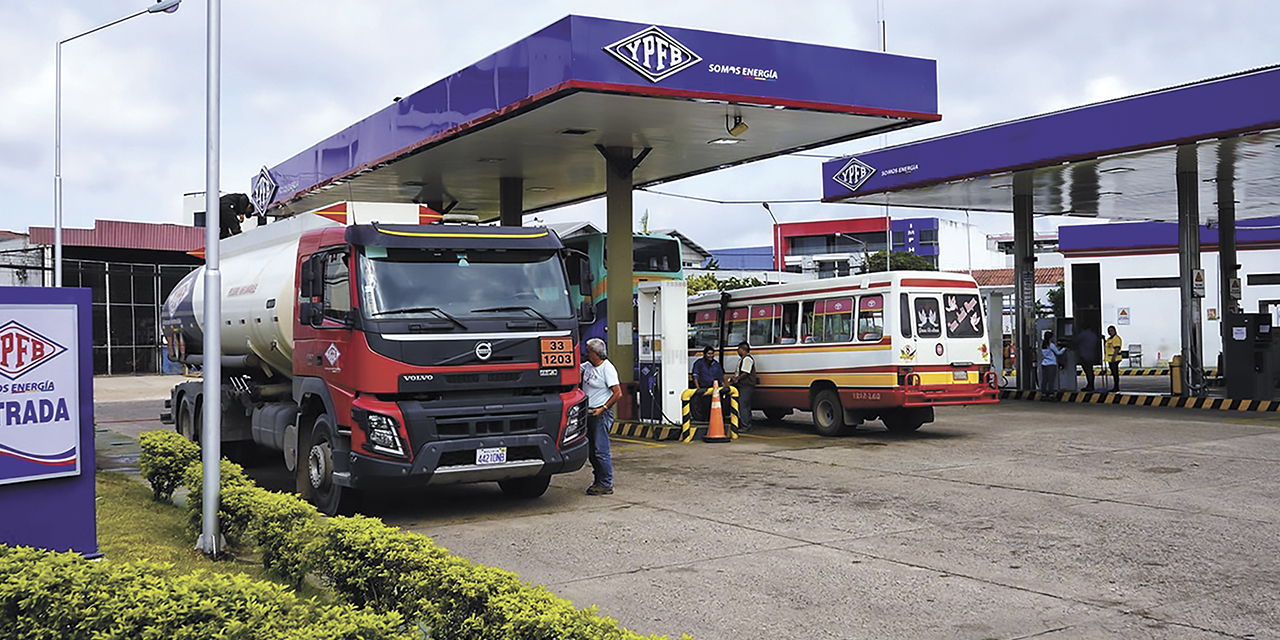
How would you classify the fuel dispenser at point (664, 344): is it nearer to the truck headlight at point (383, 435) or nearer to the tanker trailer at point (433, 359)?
the tanker trailer at point (433, 359)

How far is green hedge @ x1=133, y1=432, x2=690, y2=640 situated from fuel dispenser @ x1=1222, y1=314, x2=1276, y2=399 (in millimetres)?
20115

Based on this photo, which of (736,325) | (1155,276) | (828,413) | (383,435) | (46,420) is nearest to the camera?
(46,420)

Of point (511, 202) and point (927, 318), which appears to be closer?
point (927, 318)

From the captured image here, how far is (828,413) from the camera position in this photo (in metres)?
18.1

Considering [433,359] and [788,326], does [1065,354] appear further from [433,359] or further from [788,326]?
[433,359]

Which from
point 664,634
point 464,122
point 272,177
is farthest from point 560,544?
point 272,177

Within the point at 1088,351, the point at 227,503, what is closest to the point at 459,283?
the point at 227,503

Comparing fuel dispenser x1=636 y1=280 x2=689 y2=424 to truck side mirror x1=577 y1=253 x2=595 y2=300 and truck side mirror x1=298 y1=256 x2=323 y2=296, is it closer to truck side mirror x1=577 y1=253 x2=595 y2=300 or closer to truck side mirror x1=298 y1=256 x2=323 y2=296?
truck side mirror x1=577 y1=253 x2=595 y2=300

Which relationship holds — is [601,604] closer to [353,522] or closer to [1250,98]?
[353,522]

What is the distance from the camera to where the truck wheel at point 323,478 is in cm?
1035

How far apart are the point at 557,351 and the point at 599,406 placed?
1360 millimetres

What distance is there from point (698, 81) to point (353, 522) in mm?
9195

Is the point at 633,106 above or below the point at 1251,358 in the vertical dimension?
above

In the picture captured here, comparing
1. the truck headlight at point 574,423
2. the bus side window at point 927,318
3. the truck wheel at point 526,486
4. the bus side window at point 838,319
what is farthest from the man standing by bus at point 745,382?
the truck headlight at point 574,423
